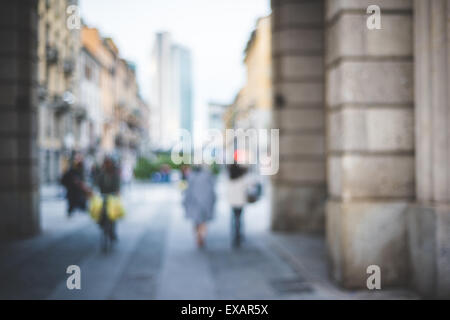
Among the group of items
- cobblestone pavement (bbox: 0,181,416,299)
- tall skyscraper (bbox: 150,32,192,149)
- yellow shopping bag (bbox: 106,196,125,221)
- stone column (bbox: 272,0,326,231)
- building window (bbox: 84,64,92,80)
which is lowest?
cobblestone pavement (bbox: 0,181,416,299)

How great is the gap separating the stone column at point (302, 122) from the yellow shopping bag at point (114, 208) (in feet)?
12.1

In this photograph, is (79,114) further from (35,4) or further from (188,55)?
(188,55)

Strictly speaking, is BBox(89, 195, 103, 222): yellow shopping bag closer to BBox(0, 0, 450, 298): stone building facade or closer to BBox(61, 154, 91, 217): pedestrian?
BBox(0, 0, 450, 298): stone building facade

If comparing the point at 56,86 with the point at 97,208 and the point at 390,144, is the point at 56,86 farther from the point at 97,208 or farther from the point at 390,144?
the point at 390,144

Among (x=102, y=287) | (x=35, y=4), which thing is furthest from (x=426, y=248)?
(x=35, y=4)

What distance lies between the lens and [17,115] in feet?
33.6

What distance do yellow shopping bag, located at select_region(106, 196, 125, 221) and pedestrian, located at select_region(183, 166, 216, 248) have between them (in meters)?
1.30

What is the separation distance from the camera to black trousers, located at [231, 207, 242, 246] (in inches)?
380

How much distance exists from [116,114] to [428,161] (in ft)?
193

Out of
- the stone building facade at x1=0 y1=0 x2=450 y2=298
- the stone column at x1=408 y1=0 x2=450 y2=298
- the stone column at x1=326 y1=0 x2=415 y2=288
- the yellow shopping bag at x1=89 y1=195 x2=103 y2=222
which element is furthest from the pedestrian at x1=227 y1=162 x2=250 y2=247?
the stone column at x1=408 y1=0 x2=450 y2=298

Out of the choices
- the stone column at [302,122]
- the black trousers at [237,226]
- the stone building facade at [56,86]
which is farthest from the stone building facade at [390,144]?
the stone building facade at [56,86]

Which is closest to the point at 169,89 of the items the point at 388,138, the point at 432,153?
the point at 388,138

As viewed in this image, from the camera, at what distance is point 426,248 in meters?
5.70

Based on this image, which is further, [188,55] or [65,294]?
[188,55]
